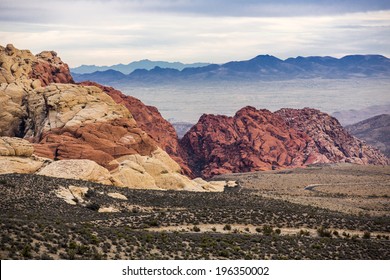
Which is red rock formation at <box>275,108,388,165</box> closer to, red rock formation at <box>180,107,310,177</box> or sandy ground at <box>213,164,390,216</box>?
→ red rock formation at <box>180,107,310,177</box>

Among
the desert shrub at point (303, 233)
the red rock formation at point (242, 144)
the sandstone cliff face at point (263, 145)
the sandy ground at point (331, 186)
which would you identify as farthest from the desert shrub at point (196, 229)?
the sandstone cliff face at point (263, 145)

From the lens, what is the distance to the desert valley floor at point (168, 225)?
36125 mm

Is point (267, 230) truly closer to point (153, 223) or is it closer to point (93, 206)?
point (153, 223)

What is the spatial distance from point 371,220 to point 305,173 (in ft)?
198

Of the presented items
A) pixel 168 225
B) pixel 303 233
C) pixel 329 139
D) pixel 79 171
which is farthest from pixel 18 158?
pixel 329 139

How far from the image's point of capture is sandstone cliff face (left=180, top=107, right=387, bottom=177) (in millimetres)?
134375

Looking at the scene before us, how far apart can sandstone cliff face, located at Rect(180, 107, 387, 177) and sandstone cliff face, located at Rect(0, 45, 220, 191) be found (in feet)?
145

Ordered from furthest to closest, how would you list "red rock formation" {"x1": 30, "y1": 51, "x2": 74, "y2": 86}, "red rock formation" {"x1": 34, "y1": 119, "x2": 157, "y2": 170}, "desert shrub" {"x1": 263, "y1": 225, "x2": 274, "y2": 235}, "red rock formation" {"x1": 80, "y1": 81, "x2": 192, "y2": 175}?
1. "red rock formation" {"x1": 80, "y1": 81, "x2": 192, "y2": 175}
2. "red rock formation" {"x1": 30, "y1": 51, "x2": 74, "y2": 86}
3. "red rock formation" {"x1": 34, "y1": 119, "x2": 157, "y2": 170}
4. "desert shrub" {"x1": 263, "y1": 225, "x2": 274, "y2": 235}

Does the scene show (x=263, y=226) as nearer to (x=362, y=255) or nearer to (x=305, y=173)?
(x=362, y=255)

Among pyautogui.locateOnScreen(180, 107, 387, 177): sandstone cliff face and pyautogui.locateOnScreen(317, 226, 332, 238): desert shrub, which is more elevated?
pyautogui.locateOnScreen(317, 226, 332, 238): desert shrub

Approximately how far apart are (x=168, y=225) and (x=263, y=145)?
90.6 meters

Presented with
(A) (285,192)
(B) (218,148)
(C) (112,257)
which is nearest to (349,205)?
(A) (285,192)

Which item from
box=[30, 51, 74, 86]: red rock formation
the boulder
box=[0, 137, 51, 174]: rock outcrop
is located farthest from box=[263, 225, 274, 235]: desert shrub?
box=[30, 51, 74, 86]: red rock formation

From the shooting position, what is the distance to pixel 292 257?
40.0 metres
